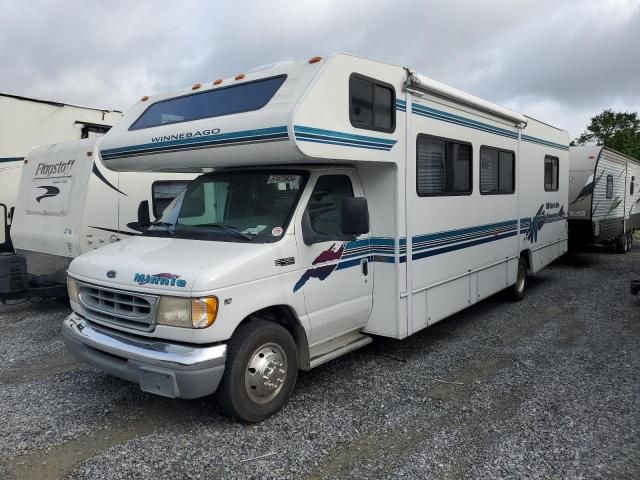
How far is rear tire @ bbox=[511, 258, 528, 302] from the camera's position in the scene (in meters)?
8.39

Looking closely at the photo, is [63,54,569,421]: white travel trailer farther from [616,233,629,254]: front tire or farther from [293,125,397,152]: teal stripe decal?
[616,233,629,254]: front tire

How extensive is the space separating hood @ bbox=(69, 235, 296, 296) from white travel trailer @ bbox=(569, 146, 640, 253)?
10319 mm

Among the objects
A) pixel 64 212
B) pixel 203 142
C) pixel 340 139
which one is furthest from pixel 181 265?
pixel 64 212

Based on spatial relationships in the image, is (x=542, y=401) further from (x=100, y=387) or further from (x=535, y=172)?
(x=535, y=172)

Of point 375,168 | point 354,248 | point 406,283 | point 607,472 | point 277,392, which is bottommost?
point 607,472

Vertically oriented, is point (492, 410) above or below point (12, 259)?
below

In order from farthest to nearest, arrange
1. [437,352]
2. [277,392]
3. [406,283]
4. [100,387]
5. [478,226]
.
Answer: [478,226] → [437,352] → [406,283] → [100,387] → [277,392]

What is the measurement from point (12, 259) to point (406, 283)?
211 inches

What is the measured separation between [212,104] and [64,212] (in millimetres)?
3782

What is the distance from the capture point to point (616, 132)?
107 feet

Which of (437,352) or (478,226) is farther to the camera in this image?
(478,226)

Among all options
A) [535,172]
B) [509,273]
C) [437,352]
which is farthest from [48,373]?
[535,172]

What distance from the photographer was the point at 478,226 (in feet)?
22.4

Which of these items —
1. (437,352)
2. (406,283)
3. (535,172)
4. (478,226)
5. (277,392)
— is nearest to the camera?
(277,392)
